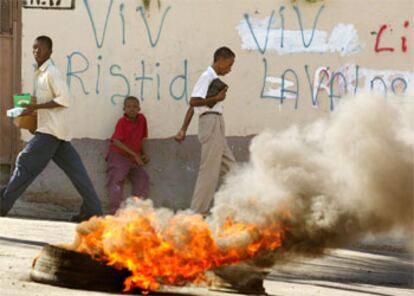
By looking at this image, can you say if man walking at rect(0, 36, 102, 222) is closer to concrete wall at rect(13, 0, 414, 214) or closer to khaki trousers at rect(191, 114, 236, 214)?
khaki trousers at rect(191, 114, 236, 214)

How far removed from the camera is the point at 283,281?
27.2 feet

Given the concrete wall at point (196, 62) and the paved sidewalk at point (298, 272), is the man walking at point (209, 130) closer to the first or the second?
the paved sidewalk at point (298, 272)

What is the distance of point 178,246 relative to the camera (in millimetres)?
6871

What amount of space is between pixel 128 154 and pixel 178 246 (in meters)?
5.95

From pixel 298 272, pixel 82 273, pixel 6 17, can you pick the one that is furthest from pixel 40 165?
pixel 6 17

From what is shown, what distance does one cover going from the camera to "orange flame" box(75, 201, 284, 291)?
687 centimetres

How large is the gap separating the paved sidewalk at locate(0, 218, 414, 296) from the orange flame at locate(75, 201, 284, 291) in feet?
0.94

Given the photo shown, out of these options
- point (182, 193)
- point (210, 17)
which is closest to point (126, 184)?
point (182, 193)

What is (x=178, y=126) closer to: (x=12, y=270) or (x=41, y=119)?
(x=41, y=119)

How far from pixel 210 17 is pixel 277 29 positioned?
813 millimetres

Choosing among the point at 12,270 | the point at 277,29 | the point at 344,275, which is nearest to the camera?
the point at 12,270

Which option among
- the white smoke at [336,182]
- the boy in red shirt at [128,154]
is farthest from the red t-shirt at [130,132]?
the white smoke at [336,182]

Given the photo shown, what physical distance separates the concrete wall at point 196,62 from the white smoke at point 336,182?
492 centimetres

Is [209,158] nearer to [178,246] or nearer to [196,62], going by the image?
[196,62]
